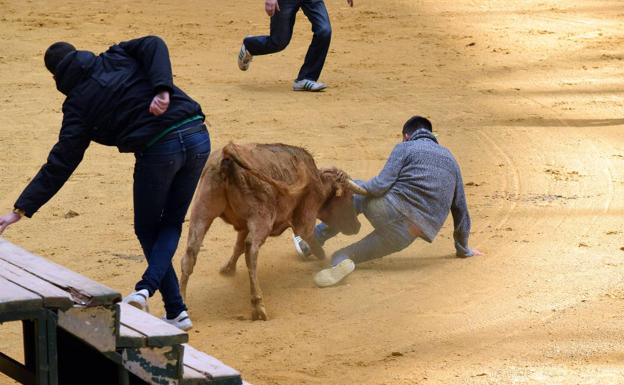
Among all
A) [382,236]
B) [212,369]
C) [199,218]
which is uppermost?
[212,369]

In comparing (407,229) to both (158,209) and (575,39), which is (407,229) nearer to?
(158,209)

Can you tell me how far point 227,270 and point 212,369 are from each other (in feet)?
12.4

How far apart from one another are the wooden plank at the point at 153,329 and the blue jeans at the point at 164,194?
158 cm

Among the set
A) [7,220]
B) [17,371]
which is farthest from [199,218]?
[17,371]

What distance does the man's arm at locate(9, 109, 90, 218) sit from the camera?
283 inches

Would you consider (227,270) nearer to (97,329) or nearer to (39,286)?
(39,286)

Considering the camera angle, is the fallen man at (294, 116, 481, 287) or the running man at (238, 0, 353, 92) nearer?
the fallen man at (294, 116, 481, 287)

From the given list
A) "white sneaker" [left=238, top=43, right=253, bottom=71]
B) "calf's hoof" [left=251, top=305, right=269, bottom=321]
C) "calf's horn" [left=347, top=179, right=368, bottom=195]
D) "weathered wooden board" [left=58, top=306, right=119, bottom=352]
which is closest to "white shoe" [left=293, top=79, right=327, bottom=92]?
"white sneaker" [left=238, top=43, right=253, bottom=71]

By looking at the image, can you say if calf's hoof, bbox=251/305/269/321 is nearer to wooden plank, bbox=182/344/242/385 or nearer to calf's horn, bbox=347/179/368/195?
calf's horn, bbox=347/179/368/195

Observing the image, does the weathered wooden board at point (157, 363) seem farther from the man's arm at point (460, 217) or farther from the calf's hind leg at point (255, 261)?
the man's arm at point (460, 217)

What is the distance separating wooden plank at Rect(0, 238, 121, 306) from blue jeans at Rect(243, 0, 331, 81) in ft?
28.7

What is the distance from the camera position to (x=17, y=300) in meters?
5.15

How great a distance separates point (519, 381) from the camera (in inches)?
281

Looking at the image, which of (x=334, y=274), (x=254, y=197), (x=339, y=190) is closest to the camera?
(x=254, y=197)
